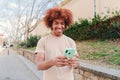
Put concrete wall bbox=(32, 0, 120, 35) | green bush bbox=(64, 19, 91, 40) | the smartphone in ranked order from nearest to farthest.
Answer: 1. the smartphone
2. concrete wall bbox=(32, 0, 120, 35)
3. green bush bbox=(64, 19, 91, 40)

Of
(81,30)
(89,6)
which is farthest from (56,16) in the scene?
(89,6)

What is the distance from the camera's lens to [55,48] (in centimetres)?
261

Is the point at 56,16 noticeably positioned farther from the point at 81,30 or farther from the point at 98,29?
the point at 81,30

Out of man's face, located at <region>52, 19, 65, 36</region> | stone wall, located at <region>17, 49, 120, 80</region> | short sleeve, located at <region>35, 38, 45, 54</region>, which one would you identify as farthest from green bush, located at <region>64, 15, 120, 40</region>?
short sleeve, located at <region>35, 38, 45, 54</region>

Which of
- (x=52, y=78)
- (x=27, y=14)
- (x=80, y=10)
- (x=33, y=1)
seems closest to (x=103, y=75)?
(x=52, y=78)

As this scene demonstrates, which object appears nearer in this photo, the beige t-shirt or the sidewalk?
the beige t-shirt

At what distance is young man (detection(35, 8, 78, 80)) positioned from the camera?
2518mm

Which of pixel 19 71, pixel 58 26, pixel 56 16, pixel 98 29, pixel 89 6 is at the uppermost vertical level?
pixel 89 6

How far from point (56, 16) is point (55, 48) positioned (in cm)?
32

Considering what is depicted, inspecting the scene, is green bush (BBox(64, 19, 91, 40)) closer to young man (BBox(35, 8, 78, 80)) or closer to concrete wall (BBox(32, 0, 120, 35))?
concrete wall (BBox(32, 0, 120, 35))

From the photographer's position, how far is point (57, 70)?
8.43ft

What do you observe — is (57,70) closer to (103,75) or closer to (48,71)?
(48,71)

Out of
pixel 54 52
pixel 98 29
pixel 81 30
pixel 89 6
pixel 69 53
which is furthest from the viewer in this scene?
pixel 89 6

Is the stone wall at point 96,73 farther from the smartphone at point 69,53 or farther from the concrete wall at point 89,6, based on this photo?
the concrete wall at point 89,6
